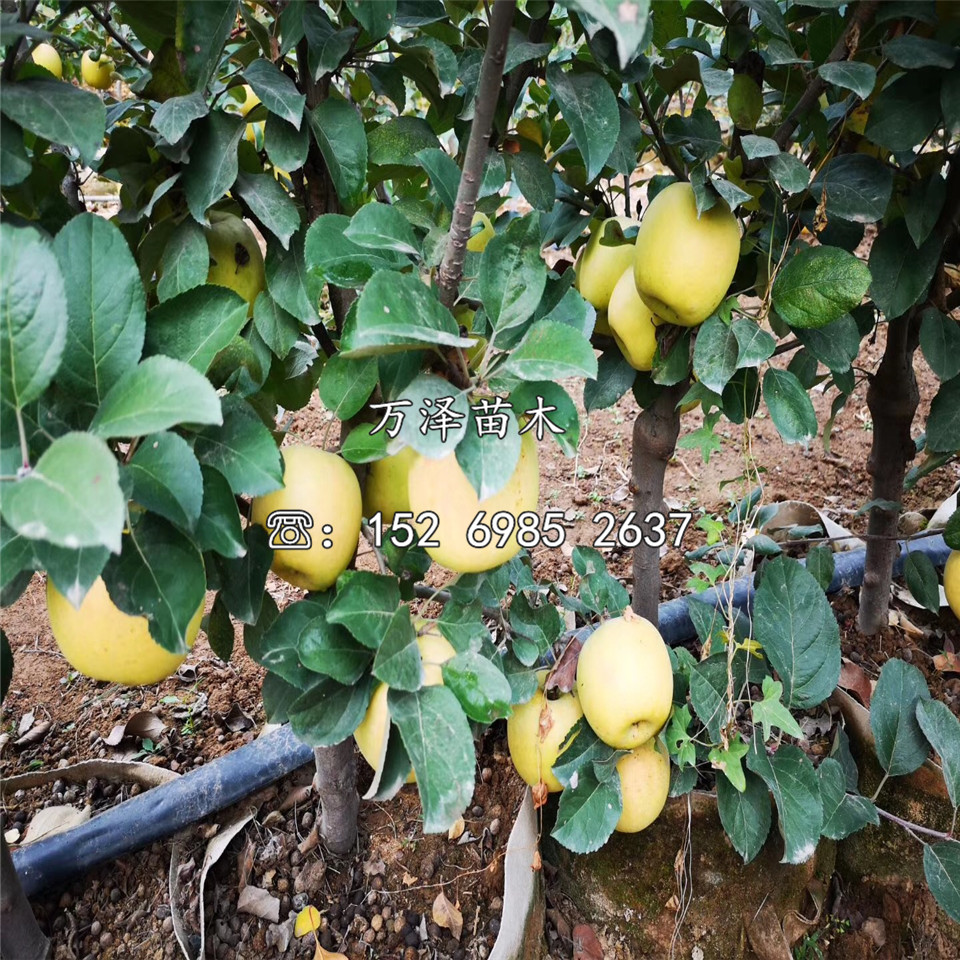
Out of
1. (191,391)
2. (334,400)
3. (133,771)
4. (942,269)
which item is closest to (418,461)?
(334,400)

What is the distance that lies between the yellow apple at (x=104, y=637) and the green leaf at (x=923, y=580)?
1.07m

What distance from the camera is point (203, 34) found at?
60cm

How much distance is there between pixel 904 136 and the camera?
0.73 m

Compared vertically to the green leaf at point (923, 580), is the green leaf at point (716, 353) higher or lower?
higher

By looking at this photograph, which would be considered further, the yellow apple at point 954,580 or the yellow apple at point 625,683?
the yellow apple at point 954,580

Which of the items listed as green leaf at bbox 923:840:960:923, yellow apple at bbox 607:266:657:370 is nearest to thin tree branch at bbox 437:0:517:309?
yellow apple at bbox 607:266:657:370

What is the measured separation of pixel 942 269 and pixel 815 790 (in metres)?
0.61

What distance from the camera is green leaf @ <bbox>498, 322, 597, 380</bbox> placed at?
1.64 feet

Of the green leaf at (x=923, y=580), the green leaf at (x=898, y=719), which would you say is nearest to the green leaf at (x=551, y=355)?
the green leaf at (x=898, y=719)

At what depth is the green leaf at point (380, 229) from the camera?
56 cm

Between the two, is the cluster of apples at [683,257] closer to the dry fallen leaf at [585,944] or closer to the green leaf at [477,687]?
the green leaf at [477,687]

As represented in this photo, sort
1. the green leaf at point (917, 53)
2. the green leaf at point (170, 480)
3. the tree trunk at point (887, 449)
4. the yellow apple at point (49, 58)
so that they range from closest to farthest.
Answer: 1. the green leaf at point (170, 480)
2. the green leaf at point (917, 53)
3. the tree trunk at point (887, 449)
4. the yellow apple at point (49, 58)

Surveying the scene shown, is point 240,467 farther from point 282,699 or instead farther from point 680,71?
point 680,71

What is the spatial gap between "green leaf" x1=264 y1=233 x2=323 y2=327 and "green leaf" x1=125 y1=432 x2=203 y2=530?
24 centimetres
